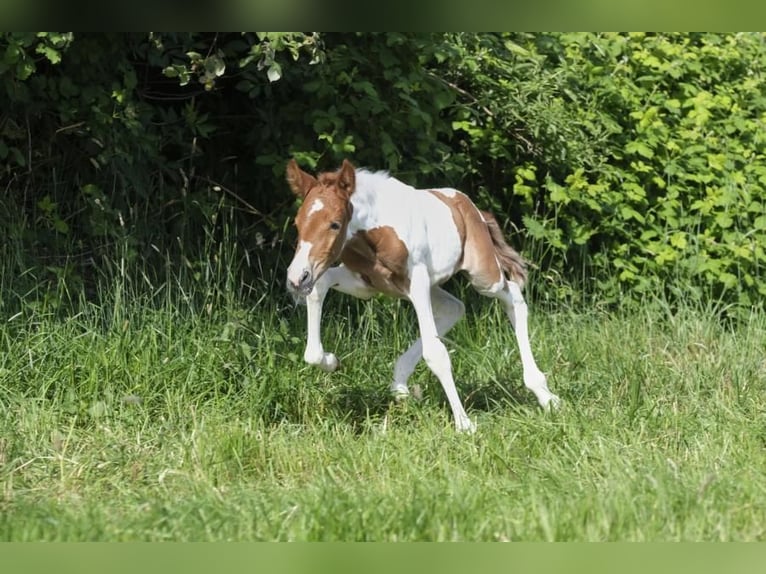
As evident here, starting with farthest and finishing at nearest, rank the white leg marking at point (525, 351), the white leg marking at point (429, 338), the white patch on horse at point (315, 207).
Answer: the white leg marking at point (525, 351) < the white leg marking at point (429, 338) < the white patch on horse at point (315, 207)

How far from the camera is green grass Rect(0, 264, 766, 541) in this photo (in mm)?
4141

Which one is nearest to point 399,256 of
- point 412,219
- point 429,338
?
point 412,219

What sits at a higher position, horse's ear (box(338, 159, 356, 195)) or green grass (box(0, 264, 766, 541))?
horse's ear (box(338, 159, 356, 195))

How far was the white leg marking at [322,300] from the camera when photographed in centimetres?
536

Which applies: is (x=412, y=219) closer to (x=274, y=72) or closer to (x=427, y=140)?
(x=274, y=72)

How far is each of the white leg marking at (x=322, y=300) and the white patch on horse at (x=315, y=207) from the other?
46 cm

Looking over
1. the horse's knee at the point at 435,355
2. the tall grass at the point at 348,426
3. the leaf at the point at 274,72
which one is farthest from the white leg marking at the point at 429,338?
the leaf at the point at 274,72

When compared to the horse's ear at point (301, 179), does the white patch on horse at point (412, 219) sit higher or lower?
lower

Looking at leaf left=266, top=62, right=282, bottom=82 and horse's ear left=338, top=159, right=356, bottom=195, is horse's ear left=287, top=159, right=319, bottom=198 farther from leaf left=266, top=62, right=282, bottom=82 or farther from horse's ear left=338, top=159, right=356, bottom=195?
leaf left=266, top=62, right=282, bottom=82

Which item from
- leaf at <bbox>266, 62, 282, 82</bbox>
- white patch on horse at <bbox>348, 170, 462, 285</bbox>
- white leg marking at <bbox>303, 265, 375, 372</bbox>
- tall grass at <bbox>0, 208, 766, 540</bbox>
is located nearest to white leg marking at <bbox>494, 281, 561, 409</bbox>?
tall grass at <bbox>0, 208, 766, 540</bbox>

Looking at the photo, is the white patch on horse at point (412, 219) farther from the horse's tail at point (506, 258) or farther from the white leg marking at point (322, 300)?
the horse's tail at point (506, 258)

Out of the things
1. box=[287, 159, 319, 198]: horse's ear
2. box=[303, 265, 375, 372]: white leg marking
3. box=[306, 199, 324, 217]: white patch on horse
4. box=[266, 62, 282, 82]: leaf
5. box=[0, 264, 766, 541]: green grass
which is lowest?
box=[0, 264, 766, 541]: green grass

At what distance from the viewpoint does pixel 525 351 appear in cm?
590

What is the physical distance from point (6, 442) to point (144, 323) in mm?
1297
